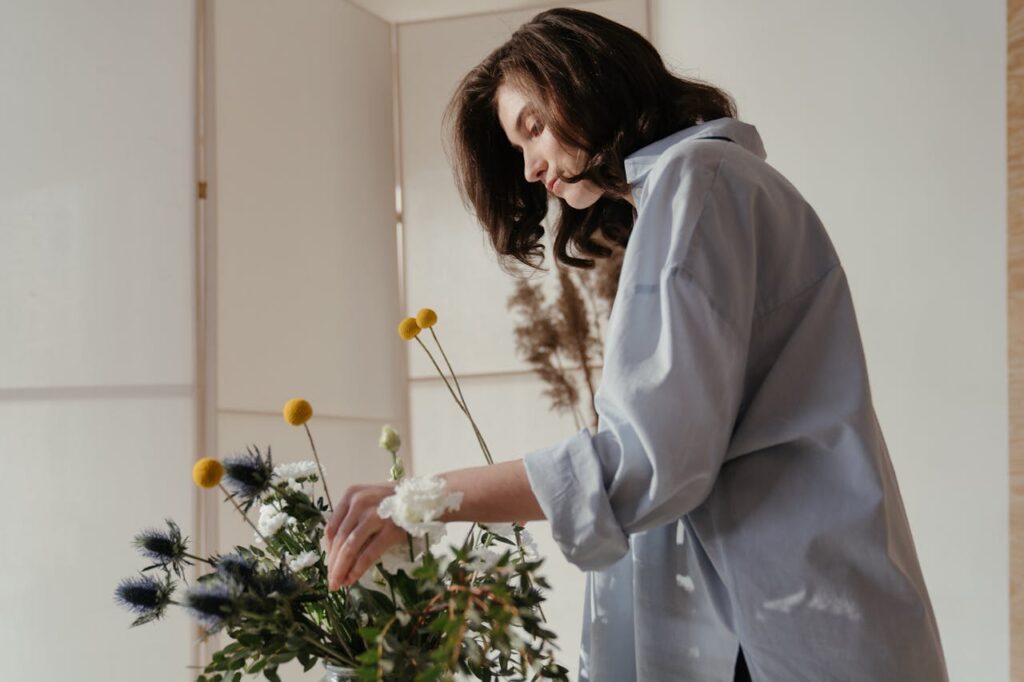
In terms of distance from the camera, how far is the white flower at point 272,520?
0.97 meters

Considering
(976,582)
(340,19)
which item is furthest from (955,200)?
(340,19)

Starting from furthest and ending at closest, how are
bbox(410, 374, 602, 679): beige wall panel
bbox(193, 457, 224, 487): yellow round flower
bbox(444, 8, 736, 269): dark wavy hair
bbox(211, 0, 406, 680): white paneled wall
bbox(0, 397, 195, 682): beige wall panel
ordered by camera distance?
bbox(410, 374, 602, 679): beige wall panel, bbox(211, 0, 406, 680): white paneled wall, bbox(0, 397, 195, 682): beige wall panel, bbox(444, 8, 736, 269): dark wavy hair, bbox(193, 457, 224, 487): yellow round flower

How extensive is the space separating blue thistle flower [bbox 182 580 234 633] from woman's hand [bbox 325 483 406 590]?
0.08m

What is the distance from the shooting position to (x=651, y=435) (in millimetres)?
818

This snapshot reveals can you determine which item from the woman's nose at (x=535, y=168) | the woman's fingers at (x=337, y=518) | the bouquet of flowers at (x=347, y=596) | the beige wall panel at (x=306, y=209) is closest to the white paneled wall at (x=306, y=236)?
the beige wall panel at (x=306, y=209)

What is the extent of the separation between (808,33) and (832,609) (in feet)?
7.56

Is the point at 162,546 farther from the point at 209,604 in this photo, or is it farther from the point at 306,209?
the point at 306,209

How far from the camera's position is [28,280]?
246 cm

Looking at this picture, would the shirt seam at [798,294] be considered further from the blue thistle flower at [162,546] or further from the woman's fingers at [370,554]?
the blue thistle flower at [162,546]

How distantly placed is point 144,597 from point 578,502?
0.36 metres

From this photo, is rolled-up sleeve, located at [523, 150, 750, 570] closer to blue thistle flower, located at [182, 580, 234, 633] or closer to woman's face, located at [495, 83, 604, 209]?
blue thistle flower, located at [182, 580, 234, 633]

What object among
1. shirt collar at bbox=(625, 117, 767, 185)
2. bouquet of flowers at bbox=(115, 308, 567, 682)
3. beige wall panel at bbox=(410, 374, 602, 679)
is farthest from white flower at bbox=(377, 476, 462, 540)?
beige wall panel at bbox=(410, 374, 602, 679)

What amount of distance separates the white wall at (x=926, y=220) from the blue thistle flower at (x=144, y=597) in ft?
6.43

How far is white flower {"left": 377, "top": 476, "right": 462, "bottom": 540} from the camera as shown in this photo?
0.80m
